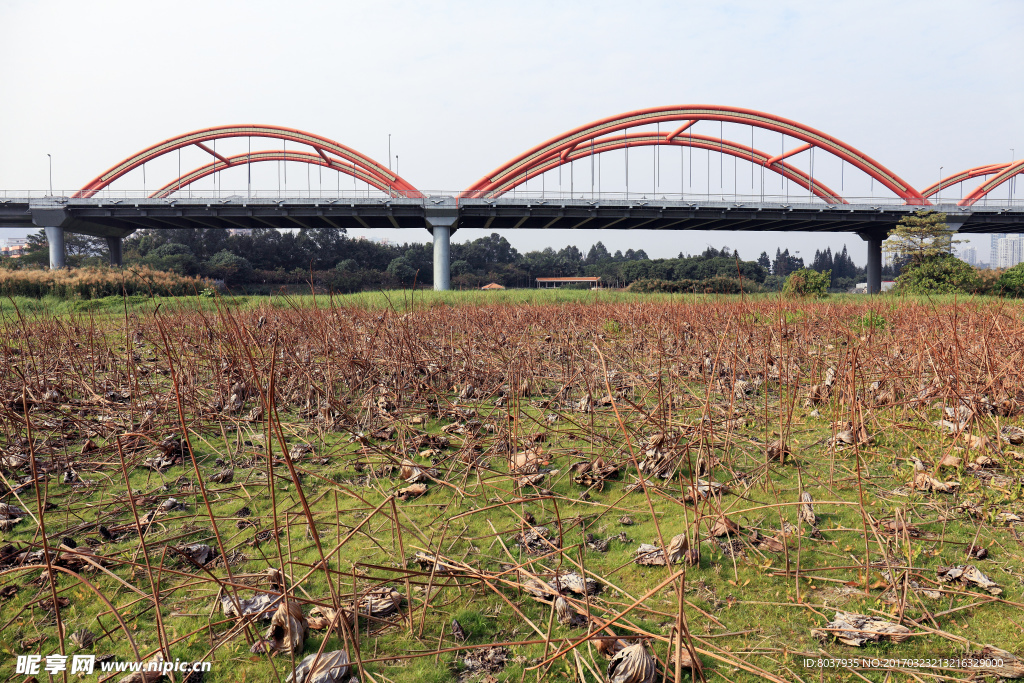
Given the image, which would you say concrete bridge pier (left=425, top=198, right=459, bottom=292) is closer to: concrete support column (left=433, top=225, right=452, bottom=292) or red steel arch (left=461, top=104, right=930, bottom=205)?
concrete support column (left=433, top=225, right=452, bottom=292)

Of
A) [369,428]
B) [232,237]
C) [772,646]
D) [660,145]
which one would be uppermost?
[660,145]

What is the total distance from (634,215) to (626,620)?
37.4 metres

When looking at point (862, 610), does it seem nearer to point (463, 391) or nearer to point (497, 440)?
point (497, 440)

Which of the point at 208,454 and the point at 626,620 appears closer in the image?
the point at 626,620

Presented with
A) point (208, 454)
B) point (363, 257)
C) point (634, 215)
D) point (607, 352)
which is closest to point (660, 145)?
point (634, 215)

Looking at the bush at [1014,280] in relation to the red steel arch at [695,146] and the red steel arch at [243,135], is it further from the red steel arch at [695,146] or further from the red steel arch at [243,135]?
the red steel arch at [243,135]

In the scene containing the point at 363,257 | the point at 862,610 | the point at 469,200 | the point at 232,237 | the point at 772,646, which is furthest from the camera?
the point at 363,257

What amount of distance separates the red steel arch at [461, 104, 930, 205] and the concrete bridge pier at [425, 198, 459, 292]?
5.84 metres

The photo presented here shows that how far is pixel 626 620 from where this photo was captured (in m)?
1.67

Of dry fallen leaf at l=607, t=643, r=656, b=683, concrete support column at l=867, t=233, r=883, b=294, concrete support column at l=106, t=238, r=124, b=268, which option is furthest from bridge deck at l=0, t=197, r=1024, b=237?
dry fallen leaf at l=607, t=643, r=656, b=683

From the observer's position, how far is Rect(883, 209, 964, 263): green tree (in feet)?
98.4

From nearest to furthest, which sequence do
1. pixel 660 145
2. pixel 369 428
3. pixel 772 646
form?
pixel 772 646
pixel 369 428
pixel 660 145

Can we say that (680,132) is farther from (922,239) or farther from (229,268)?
(229,268)

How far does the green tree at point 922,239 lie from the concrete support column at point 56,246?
60.1 meters
